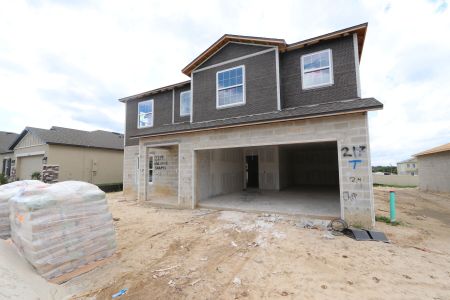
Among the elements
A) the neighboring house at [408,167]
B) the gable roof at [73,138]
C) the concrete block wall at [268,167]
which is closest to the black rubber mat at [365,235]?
the concrete block wall at [268,167]

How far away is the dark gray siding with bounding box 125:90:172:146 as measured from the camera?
42.2 feet

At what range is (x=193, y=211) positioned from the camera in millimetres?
8547

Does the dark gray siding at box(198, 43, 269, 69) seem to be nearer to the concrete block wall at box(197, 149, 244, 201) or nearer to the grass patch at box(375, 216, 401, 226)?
the concrete block wall at box(197, 149, 244, 201)

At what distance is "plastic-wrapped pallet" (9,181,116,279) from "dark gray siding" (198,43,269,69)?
27.3ft

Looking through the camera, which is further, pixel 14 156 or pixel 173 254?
pixel 14 156

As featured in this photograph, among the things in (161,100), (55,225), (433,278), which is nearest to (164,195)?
(161,100)

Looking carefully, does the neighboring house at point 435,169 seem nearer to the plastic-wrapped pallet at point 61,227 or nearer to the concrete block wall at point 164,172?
the concrete block wall at point 164,172

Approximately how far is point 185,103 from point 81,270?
10048 mm

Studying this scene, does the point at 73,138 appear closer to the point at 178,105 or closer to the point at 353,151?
the point at 178,105

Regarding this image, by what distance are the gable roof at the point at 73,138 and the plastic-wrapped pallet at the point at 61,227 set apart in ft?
52.7

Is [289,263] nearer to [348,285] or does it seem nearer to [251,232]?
[348,285]

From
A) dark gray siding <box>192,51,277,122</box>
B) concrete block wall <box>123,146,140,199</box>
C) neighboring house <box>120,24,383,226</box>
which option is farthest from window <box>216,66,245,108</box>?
concrete block wall <box>123,146,140,199</box>

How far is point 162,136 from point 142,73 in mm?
7873

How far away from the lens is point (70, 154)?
17.0 meters
